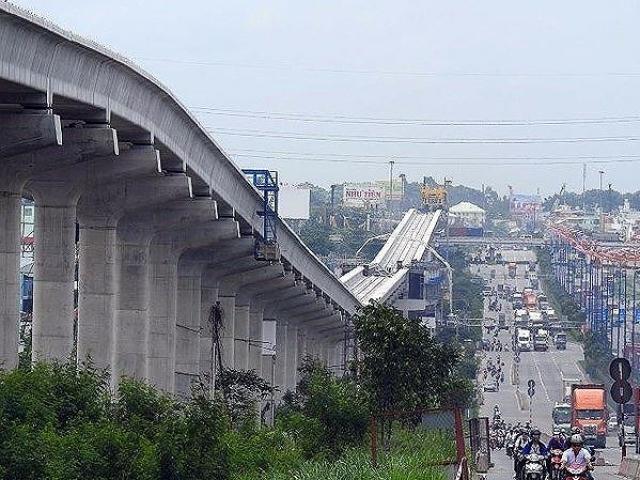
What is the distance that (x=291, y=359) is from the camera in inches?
4222

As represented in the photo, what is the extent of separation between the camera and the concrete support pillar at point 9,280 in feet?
145

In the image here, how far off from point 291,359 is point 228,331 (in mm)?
25473

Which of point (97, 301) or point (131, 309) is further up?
point (97, 301)

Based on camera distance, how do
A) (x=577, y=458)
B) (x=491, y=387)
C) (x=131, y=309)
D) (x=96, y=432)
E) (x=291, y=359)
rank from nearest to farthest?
(x=96, y=432) < (x=577, y=458) < (x=131, y=309) < (x=291, y=359) < (x=491, y=387)

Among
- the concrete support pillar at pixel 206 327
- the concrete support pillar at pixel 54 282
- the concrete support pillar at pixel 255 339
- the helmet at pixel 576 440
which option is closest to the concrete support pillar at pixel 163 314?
the concrete support pillar at pixel 206 327

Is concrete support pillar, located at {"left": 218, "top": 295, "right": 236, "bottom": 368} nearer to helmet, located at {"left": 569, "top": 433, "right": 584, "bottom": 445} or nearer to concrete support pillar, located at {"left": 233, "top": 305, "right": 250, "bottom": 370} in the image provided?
concrete support pillar, located at {"left": 233, "top": 305, "right": 250, "bottom": 370}

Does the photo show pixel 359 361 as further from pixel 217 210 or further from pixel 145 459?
pixel 145 459

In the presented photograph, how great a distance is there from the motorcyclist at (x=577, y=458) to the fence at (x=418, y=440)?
5.97 feet

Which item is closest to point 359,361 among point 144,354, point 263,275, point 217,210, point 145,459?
point 144,354

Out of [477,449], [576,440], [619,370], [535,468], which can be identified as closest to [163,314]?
[477,449]

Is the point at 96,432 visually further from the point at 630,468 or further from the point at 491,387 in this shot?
the point at 491,387

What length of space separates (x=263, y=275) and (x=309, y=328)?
3561 centimetres

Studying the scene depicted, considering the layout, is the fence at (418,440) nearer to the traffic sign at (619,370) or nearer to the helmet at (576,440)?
the helmet at (576,440)

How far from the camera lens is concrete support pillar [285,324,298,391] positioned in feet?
344
